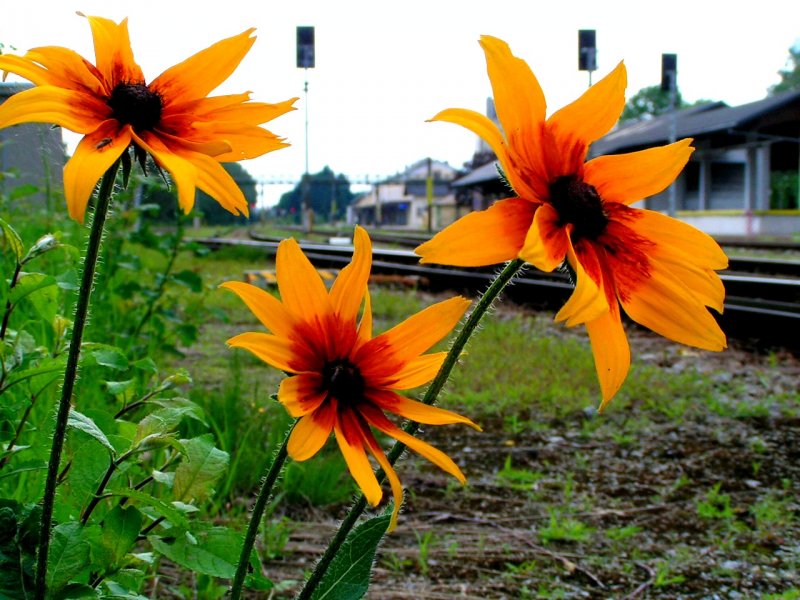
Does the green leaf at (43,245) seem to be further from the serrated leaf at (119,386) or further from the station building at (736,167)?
the station building at (736,167)

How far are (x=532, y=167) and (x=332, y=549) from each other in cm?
46

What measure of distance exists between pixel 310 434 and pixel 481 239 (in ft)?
0.80

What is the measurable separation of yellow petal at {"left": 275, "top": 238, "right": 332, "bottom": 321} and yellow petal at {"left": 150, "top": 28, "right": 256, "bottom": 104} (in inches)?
7.9

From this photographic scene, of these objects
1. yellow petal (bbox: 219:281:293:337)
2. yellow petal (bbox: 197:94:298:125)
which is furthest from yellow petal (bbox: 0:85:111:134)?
yellow petal (bbox: 219:281:293:337)

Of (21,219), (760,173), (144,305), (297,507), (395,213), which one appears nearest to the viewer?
(297,507)

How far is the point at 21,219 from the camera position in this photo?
3998mm

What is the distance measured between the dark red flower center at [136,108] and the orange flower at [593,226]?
1.00ft

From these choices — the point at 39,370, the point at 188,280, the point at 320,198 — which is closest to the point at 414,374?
the point at 39,370

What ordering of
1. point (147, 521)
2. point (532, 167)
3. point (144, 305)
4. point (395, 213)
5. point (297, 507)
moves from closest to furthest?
point (532, 167) → point (147, 521) → point (297, 507) → point (144, 305) → point (395, 213)

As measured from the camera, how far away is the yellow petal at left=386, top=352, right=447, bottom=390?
910 mm

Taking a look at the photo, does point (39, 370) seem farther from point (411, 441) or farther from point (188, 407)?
point (411, 441)

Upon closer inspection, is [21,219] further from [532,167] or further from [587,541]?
[532,167]

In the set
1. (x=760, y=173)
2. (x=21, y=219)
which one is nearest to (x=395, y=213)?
(x=760, y=173)

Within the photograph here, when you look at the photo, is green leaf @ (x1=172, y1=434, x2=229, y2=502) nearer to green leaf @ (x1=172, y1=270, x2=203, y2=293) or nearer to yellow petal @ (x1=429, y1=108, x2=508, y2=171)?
yellow petal @ (x1=429, y1=108, x2=508, y2=171)
